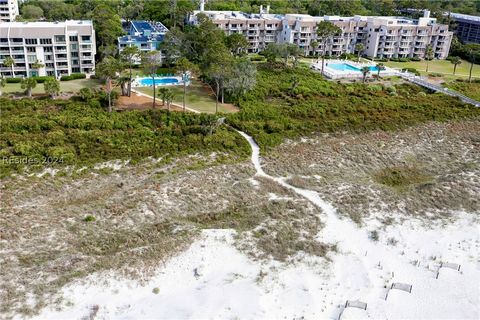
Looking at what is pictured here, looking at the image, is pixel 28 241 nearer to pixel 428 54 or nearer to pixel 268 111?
pixel 268 111

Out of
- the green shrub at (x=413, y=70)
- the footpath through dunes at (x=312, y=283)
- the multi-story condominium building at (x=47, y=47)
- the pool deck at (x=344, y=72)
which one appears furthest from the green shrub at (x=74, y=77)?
the green shrub at (x=413, y=70)

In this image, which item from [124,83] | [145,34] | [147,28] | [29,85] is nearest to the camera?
[29,85]

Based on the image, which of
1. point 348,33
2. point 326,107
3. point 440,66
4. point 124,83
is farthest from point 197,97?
point 440,66

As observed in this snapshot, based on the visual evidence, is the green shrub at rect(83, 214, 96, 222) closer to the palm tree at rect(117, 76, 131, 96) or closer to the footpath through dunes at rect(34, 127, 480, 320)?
the footpath through dunes at rect(34, 127, 480, 320)

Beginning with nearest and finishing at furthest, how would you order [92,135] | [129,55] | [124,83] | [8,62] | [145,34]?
1. [92,135]
2. [129,55]
3. [124,83]
4. [8,62]
5. [145,34]

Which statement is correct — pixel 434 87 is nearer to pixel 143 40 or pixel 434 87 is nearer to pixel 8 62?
pixel 143 40

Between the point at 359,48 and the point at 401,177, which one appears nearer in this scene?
the point at 401,177
